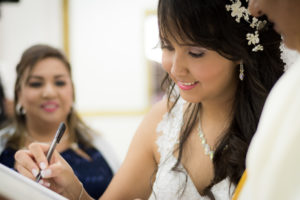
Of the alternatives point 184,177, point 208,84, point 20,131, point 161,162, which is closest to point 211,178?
point 184,177

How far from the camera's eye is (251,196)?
511 millimetres

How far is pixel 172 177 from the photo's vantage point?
1.29 m

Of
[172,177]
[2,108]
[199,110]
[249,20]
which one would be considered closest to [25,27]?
[2,108]

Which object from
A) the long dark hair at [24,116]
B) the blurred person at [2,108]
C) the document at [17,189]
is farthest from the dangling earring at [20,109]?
the document at [17,189]

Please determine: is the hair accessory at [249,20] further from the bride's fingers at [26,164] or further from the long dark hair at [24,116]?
the long dark hair at [24,116]

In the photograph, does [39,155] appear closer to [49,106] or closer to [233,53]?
[233,53]

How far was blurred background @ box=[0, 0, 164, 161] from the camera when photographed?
5473 millimetres

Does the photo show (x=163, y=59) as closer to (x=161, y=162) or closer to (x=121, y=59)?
(x=161, y=162)

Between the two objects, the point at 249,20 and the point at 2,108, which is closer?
the point at 249,20

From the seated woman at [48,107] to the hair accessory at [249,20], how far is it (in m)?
1.19

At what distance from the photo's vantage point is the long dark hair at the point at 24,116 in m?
2.13

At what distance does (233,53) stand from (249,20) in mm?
120

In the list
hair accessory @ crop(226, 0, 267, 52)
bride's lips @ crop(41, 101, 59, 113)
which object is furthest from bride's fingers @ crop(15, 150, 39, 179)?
bride's lips @ crop(41, 101, 59, 113)

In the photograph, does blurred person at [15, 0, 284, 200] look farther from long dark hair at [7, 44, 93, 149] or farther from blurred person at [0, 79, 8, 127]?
blurred person at [0, 79, 8, 127]
